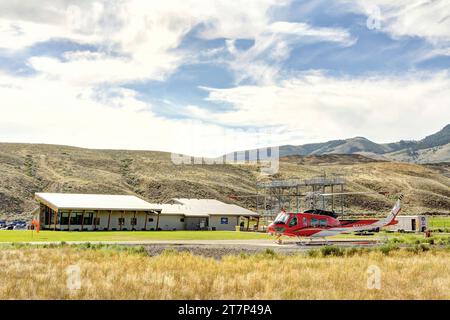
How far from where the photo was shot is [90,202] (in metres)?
62.0

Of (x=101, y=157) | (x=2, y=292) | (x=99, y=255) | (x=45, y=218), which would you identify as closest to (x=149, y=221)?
(x=45, y=218)

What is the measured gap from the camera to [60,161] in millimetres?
133875

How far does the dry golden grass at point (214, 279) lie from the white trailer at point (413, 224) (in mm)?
45192

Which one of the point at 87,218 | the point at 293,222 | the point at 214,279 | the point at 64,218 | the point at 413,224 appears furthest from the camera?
the point at 413,224

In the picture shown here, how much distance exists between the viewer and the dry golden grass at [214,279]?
13.1 m

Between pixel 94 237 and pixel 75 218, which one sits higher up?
pixel 75 218

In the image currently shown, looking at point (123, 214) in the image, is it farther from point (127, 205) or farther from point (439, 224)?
point (439, 224)

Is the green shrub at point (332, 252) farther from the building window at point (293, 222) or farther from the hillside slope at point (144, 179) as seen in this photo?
the hillside slope at point (144, 179)

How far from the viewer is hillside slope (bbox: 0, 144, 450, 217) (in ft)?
353

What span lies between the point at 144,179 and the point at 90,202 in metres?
66.4

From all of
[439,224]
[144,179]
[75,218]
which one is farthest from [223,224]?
[144,179]

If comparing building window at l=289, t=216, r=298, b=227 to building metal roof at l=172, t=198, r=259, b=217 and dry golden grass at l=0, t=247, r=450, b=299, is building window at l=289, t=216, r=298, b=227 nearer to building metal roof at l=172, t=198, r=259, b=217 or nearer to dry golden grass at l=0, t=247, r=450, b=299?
dry golden grass at l=0, t=247, r=450, b=299

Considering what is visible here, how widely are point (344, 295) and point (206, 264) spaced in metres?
7.95
